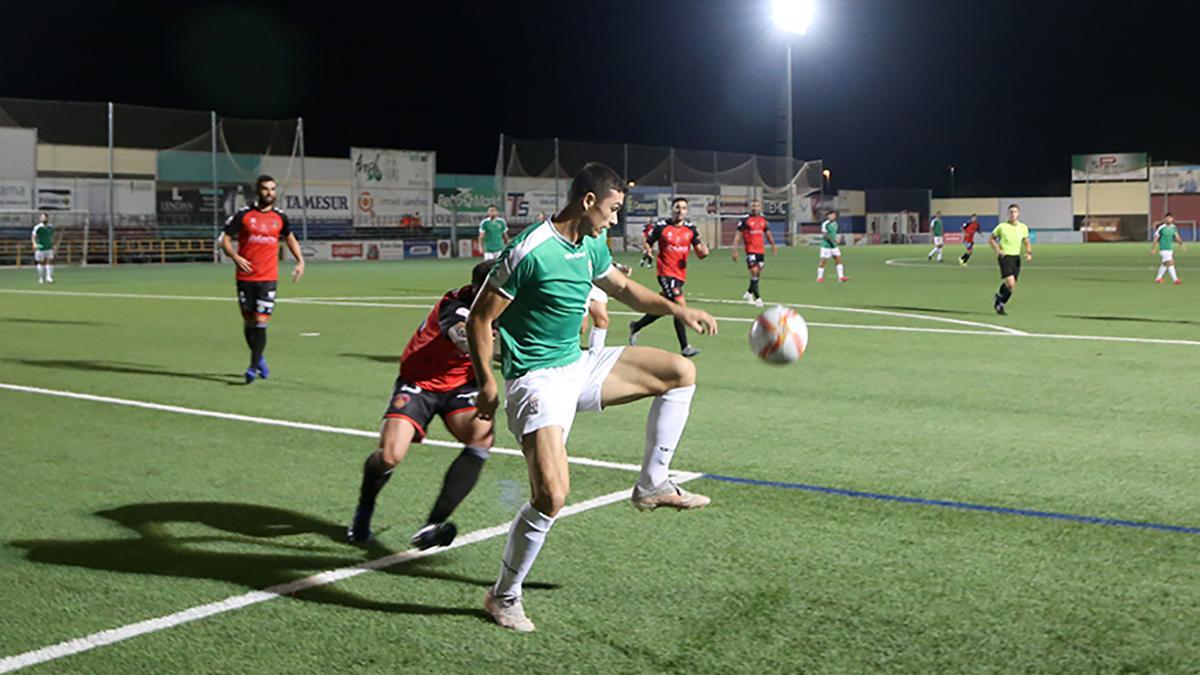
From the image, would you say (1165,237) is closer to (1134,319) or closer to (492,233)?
(1134,319)

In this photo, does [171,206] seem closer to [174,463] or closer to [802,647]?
[174,463]

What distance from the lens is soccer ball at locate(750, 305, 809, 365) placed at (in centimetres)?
640

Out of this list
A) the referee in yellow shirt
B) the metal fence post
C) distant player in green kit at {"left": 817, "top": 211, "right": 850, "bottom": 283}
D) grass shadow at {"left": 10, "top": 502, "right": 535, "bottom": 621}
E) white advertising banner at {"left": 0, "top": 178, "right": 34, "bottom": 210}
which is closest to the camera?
grass shadow at {"left": 10, "top": 502, "right": 535, "bottom": 621}

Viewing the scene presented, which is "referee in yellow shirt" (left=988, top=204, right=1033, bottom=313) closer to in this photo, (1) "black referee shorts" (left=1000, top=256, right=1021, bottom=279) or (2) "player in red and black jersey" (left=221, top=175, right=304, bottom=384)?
(1) "black referee shorts" (left=1000, top=256, right=1021, bottom=279)

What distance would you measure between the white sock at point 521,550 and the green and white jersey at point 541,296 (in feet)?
2.13

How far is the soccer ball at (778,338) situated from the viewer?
640 cm

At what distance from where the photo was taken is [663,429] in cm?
622

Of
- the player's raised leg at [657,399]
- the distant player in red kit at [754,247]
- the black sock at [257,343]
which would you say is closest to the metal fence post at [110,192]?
the distant player in red kit at [754,247]

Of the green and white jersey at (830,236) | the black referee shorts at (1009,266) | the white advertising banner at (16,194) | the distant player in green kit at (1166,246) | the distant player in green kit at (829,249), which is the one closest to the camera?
the black referee shorts at (1009,266)

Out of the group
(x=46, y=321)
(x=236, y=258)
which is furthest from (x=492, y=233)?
(x=236, y=258)

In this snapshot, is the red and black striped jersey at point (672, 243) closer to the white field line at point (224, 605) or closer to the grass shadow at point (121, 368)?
the grass shadow at point (121, 368)

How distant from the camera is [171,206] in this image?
51844 mm

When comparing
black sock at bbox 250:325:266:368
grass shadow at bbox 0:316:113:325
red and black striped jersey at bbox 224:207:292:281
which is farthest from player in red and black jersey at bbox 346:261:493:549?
grass shadow at bbox 0:316:113:325

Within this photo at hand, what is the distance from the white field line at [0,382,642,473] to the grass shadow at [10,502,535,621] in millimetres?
2141
